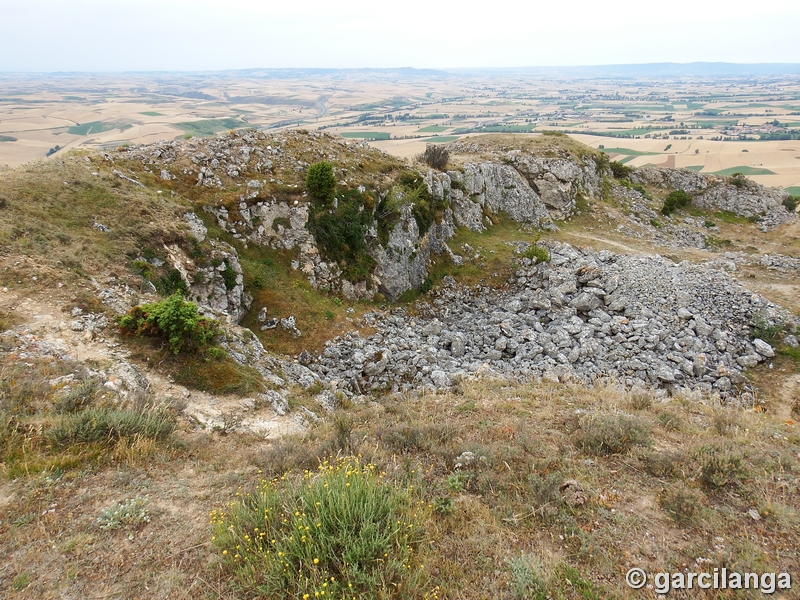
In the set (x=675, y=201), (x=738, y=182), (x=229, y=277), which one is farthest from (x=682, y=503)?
(x=738, y=182)

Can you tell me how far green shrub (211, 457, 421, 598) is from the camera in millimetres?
4484

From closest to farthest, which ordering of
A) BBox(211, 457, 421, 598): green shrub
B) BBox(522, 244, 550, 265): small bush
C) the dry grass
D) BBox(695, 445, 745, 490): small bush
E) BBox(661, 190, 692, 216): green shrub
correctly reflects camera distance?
BBox(211, 457, 421, 598): green shrub → the dry grass → BBox(695, 445, 745, 490): small bush → BBox(522, 244, 550, 265): small bush → BBox(661, 190, 692, 216): green shrub

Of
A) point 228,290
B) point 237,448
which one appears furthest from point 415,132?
point 237,448

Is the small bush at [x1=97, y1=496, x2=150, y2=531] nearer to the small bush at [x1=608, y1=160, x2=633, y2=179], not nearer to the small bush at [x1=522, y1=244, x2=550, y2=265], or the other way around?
the small bush at [x1=522, y1=244, x2=550, y2=265]

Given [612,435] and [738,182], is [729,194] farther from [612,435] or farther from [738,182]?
[612,435]

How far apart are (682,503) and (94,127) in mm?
132317

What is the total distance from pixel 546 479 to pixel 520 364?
10196 mm

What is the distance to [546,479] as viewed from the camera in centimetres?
671

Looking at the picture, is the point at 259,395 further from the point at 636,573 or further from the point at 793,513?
the point at 793,513

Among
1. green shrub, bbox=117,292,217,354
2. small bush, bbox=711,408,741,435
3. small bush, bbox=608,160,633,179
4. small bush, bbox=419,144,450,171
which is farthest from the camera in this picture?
small bush, bbox=608,160,633,179

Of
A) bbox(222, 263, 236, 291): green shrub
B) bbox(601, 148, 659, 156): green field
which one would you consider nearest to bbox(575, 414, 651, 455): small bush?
bbox(222, 263, 236, 291): green shrub

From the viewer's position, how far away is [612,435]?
802 centimetres

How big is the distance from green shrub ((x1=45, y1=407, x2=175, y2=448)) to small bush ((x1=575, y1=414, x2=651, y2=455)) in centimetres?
862

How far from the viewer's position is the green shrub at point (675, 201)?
1538 inches
